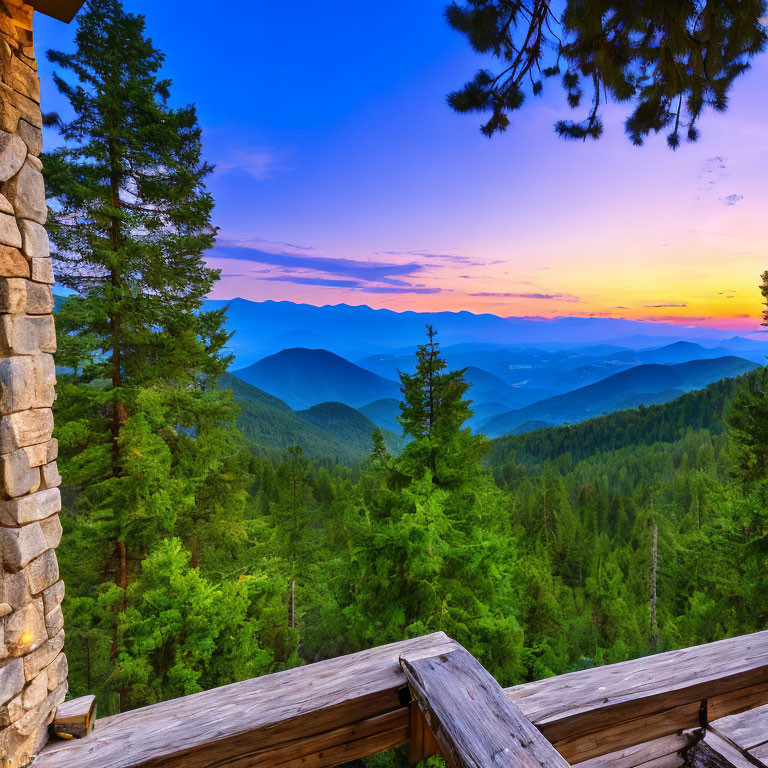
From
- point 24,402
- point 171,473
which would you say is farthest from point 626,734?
point 171,473

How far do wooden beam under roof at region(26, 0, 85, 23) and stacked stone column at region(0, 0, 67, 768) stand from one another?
173mm

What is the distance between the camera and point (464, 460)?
8.74m

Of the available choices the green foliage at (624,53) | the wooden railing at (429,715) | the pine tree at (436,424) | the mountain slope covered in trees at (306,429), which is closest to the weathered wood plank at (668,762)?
the wooden railing at (429,715)

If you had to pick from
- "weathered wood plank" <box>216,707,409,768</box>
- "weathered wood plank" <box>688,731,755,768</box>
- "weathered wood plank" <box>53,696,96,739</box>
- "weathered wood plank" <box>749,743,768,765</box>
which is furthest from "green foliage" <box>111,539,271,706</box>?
"weathered wood plank" <box>749,743,768,765</box>

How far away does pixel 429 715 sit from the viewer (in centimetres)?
139

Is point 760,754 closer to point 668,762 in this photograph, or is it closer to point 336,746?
point 668,762

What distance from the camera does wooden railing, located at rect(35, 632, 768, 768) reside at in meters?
1.35

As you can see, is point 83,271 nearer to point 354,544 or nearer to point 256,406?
point 354,544

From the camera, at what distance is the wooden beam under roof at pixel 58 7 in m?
2.14

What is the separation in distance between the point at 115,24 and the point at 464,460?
9.98 m

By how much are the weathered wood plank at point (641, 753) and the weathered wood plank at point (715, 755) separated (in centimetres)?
5

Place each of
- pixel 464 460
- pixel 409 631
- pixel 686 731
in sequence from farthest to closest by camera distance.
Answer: pixel 464 460 < pixel 409 631 < pixel 686 731

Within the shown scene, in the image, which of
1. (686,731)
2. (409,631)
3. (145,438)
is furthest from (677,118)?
(145,438)

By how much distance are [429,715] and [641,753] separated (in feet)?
3.55
